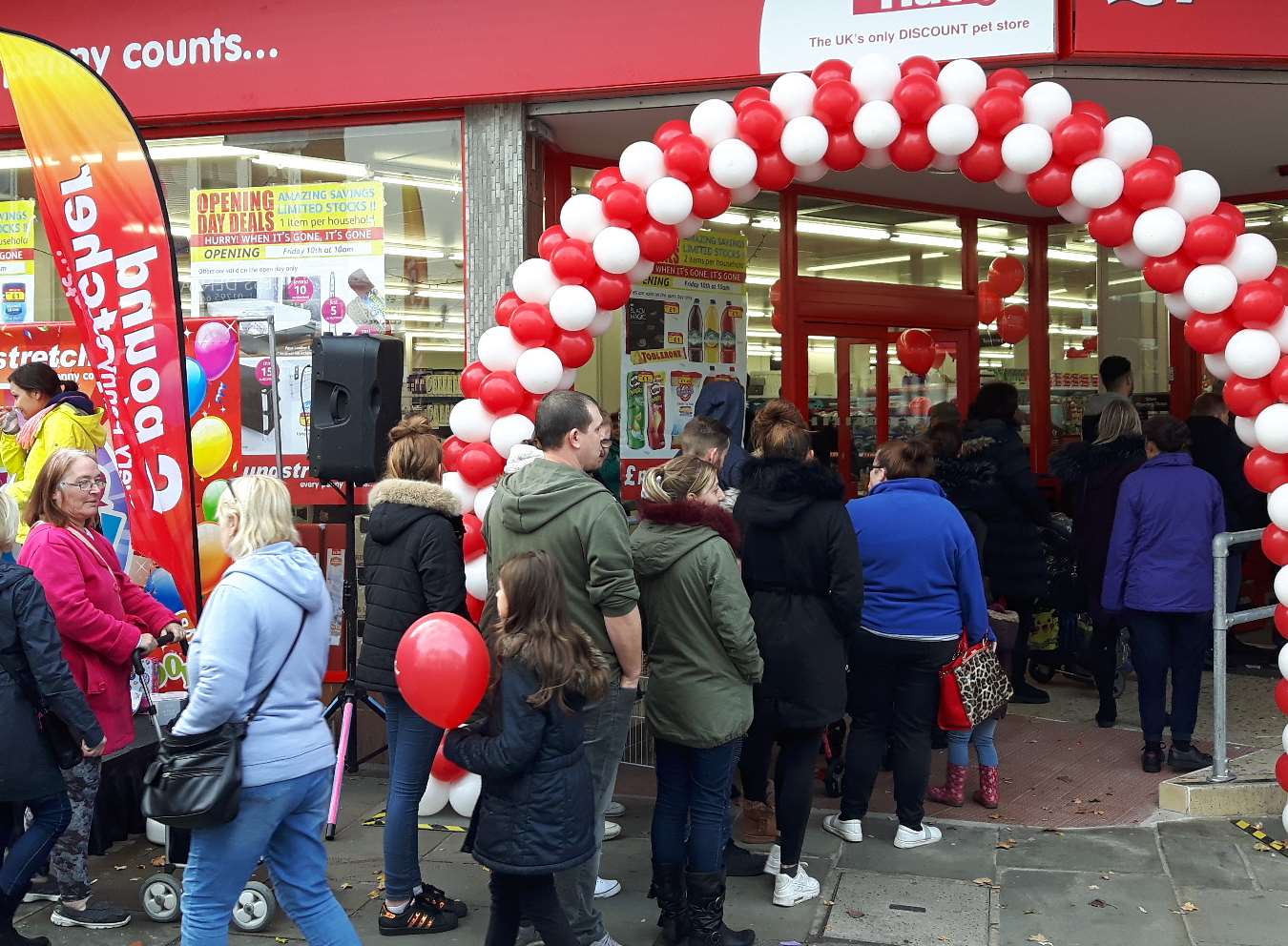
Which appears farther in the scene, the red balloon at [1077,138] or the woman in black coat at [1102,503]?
the woman in black coat at [1102,503]

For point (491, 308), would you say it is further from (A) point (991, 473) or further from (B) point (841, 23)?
(A) point (991, 473)

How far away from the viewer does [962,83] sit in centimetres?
561

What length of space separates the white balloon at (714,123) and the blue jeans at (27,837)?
3.79m

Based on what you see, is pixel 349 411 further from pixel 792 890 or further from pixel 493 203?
pixel 792 890

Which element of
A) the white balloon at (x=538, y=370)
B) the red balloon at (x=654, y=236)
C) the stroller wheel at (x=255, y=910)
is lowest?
the stroller wheel at (x=255, y=910)

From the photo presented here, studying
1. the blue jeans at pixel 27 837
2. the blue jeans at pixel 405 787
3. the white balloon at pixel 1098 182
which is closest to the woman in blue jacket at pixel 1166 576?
the white balloon at pixel 1098 182

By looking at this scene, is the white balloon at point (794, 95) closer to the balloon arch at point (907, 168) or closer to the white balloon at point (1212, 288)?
the balloon arch at point (907, 168)

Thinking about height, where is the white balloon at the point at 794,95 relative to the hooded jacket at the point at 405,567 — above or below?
above

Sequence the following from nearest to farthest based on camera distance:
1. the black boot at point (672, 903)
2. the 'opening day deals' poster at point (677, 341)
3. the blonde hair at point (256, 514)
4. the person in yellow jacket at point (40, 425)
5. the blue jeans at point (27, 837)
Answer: the blonde hair at point (256, 514) → the blue jeans at point (27, 837) → the black boot at point (672, 903) → the person in yellow jacket at point (40, 425) → the 'opening day deals' poster at point (677, 341)

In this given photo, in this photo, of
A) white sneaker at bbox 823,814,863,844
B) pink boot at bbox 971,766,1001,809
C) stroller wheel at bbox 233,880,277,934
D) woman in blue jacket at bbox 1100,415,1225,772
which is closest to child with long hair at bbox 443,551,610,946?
stroller wheel at bbox 233,880,277,934

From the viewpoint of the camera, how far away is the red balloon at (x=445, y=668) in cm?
363

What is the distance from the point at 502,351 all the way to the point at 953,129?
2.27m

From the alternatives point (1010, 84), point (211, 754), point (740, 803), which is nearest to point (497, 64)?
point (1010, 84)

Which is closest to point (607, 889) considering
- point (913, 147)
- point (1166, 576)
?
point (1166, 576)
